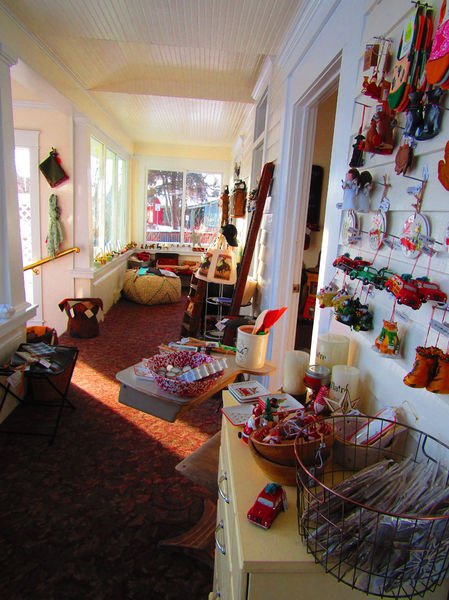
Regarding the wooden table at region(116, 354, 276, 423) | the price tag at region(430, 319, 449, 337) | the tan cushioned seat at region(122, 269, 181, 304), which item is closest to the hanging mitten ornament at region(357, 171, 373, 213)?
the price tag at region(430, 319, 449, 337)

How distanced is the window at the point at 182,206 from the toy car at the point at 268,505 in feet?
26.7

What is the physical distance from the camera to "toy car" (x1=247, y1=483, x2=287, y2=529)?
2.90ft

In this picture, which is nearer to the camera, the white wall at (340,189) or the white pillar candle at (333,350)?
the white wall at (340,189)

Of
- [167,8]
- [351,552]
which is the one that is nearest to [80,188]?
[167,8]

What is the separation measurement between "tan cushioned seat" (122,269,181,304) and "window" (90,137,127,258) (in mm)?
679

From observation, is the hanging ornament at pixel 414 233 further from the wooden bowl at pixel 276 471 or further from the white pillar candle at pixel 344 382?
the wooden bowl at pixel 276 471

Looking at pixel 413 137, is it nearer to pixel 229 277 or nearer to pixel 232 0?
pixel 232 0

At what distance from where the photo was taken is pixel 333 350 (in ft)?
4.91

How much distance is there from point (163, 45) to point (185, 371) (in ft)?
8.71

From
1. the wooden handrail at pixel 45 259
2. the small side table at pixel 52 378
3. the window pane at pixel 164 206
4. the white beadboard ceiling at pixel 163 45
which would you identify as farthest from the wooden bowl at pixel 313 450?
the window pane at pixel 164 206

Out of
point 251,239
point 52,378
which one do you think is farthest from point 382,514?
point 52,378

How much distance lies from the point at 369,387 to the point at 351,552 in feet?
2.14

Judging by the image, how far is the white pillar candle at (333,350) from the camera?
1.49 meters

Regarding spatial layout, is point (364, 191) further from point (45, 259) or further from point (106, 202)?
point (106, 202)
